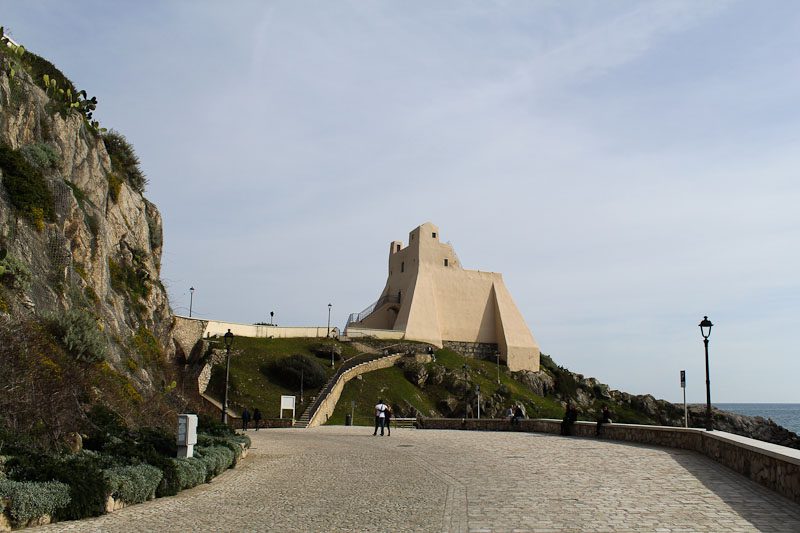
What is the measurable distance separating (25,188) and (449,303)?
50.6 m

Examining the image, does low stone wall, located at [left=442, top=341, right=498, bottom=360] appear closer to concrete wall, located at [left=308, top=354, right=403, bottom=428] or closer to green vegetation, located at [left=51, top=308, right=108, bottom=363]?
concrete wall, located at [left=308, top=354, right=403, bottom=428]

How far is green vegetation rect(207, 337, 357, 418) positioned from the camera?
144 ft

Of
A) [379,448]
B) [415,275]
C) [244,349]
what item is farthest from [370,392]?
[379,448]

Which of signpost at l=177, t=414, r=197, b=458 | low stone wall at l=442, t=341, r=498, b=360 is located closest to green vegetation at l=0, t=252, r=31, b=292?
signpost at l=177, t=414, r=197, b=458

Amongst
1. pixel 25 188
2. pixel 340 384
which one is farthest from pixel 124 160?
pixel 340 384

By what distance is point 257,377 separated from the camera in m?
48.0

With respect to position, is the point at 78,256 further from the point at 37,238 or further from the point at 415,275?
the point at 415,275

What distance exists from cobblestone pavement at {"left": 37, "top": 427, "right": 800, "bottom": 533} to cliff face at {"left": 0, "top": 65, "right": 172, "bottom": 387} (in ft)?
23.5

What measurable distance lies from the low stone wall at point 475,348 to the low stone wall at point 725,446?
118ft

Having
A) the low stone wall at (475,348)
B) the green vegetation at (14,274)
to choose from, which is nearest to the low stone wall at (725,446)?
the green vegetation at (14,274)

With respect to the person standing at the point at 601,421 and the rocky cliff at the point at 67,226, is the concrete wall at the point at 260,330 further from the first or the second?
the person standing at the point at 601,421

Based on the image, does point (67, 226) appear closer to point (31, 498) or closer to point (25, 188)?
point (25, 188)

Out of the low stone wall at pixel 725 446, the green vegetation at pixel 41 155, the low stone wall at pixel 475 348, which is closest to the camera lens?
the low stone wall at pixel 725 446

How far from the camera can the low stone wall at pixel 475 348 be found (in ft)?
214
